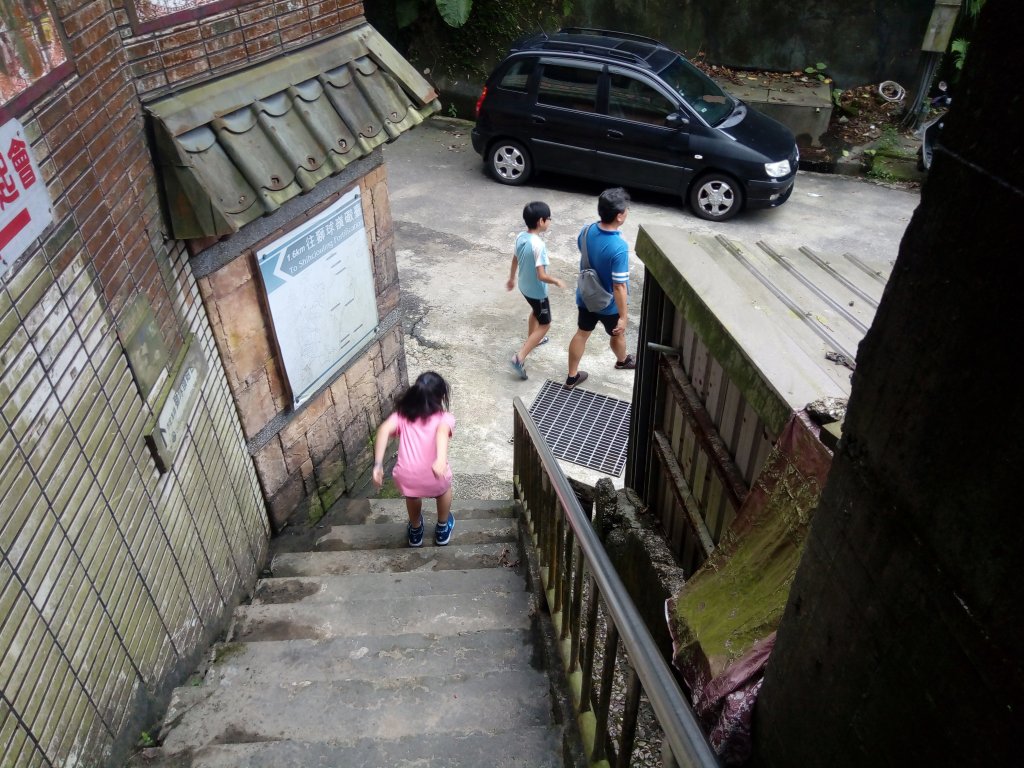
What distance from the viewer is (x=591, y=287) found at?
6160mm

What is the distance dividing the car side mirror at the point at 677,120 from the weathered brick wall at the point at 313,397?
5.10 m

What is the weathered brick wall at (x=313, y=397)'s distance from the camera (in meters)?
4.01

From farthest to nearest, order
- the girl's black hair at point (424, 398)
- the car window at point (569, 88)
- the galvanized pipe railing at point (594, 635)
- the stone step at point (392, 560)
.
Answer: the car window at point (569, 88) < the stone step at point (392, 560) < the girl's black hair at point (424, 398) < the galvanized pipe railing at point (594, 635)

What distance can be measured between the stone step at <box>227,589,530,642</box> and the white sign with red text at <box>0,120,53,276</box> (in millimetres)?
2220

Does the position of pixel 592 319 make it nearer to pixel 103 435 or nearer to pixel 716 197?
pixel 716 197

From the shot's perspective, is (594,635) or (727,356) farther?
(727,356)

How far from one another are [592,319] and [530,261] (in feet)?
2.38

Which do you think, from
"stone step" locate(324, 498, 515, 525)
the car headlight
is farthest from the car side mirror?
"stone step" locate(324, 498, 515, 525)

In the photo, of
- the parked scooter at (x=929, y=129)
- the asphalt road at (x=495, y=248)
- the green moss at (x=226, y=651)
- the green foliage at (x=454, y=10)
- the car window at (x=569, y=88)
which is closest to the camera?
the green moss at (x=226, y=651)

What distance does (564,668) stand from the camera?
119 inches

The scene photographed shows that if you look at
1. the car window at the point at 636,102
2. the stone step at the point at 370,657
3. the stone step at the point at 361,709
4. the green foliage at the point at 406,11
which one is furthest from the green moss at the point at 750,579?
the green foliage at the point at 406,11

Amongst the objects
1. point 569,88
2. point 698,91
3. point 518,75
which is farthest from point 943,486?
point 518,75

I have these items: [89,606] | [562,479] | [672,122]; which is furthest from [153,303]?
[672,122]

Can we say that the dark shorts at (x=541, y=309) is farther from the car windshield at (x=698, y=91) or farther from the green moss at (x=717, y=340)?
the car windshield at (x=698, y=91)
